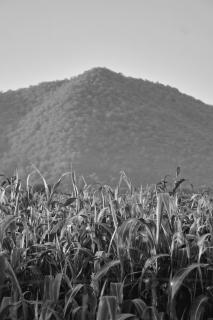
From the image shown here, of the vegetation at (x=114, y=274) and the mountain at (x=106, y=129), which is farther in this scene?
the mountain at (x=106, y=129)

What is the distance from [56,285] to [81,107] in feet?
234

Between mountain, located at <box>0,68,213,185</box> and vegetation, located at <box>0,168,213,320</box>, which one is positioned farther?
mountain, located at <box>0,68,213,185</box>

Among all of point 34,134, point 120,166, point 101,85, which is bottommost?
point 120,166

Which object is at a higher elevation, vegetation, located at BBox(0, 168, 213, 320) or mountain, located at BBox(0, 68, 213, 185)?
mountain, located at BBox(0, 68, 213, 185)

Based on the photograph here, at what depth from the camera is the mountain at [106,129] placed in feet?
204

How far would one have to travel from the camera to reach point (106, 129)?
6888 cm

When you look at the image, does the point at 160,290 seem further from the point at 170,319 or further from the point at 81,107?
the point at 81,107

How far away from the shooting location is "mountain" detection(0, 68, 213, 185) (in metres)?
62.3

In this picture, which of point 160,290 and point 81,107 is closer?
point 160,290

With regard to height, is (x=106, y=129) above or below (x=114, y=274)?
above

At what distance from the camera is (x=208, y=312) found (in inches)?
90.6

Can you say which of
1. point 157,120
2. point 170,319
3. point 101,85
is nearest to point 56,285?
point 170,319

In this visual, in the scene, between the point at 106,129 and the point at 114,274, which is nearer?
the point at 114,274

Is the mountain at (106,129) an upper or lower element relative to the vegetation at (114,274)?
upper
